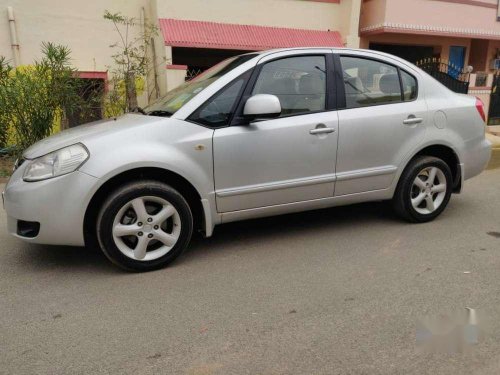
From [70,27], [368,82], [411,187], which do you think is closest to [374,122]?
[368,82]

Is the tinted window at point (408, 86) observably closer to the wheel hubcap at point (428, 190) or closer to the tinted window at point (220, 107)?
the wheel hubcap at point (428, 190)

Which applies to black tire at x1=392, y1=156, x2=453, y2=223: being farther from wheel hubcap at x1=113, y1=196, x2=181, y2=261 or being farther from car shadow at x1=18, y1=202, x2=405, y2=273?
wheel hubcap at x1=113, y1=196, x2=181, y2=261

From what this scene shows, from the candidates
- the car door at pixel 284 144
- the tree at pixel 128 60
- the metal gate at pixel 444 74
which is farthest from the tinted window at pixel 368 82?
the metal gate at pixel 444 74

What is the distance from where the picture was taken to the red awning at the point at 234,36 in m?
10.1

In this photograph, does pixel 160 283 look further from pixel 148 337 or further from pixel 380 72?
pixel 380 72

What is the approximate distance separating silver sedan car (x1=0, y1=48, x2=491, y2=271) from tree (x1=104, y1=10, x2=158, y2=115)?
5428 millimetres

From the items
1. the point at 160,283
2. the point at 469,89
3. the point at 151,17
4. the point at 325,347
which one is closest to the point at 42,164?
the point at 160,283

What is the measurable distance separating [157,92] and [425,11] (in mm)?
7510

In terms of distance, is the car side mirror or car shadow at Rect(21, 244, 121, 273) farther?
car shadow at Rect(21, 244, 121, 273)

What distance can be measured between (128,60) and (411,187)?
732 cm

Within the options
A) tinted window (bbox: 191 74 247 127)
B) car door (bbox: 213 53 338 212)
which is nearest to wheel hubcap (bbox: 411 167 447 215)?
car door (bbox: 213 53 338 212)

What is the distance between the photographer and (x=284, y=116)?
3.80 meters

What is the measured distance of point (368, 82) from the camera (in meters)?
4.22

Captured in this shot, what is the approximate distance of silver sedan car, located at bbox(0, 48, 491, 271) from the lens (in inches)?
131
